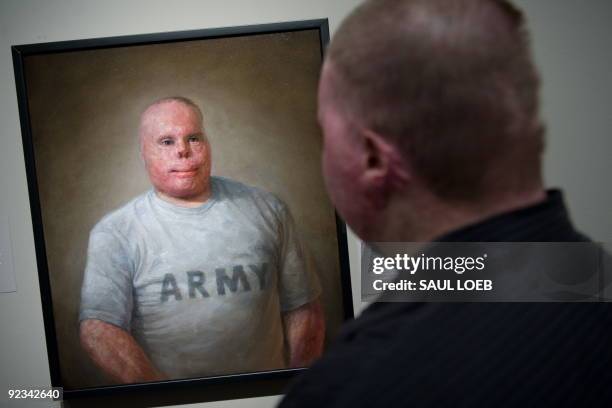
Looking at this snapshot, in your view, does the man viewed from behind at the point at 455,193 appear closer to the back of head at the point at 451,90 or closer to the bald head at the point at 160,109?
the back of head at the point at 451,90

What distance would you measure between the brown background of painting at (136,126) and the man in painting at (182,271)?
0.12 feet

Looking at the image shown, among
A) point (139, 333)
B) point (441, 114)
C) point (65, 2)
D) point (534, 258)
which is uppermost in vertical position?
point (65, 2)

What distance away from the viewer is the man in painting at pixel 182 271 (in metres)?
1.44

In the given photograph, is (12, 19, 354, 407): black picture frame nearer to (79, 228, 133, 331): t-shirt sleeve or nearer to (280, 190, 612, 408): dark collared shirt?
(79, 228, 133, 331): t-shirt sleeve

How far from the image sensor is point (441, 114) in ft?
1.60

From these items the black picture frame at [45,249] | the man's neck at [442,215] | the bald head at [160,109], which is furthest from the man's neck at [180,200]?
the man's neck at [442,215]

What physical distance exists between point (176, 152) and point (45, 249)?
437 mm

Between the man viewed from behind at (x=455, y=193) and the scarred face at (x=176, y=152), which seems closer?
the man viewed from behind at (x=455, y=193)

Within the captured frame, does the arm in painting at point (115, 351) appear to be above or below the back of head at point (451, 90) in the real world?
below

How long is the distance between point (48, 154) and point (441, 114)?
1260mm

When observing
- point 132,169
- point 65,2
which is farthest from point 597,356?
point 65,2

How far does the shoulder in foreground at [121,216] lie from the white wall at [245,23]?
21 cm

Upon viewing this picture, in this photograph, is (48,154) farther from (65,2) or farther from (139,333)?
(139,333)

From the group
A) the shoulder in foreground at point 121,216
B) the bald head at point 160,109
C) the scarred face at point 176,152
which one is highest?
the bald head at point 160,109
